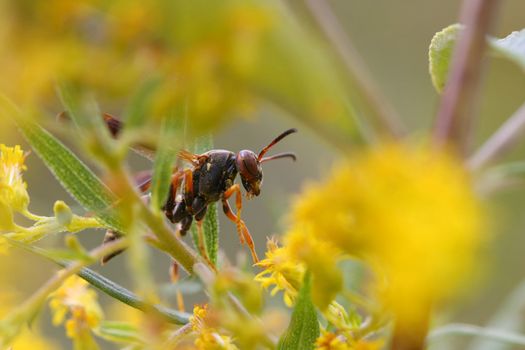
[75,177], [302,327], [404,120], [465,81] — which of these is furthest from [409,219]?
[404,120]

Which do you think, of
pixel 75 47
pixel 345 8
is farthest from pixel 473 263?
pixel 345 8

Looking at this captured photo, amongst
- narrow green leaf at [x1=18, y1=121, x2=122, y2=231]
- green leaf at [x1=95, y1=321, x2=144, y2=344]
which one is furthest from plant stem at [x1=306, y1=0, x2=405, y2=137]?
green leaf at [x1=95, y1=321, x2=144, y2=344]

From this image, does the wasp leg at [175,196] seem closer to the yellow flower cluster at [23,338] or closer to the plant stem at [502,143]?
the yellow flower cluster at [23,338]

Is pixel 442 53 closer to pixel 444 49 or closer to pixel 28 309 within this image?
pixel 444 49

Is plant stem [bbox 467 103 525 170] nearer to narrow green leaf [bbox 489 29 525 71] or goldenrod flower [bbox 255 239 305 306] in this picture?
narrow green leaf [bbox 489 29 525 71]

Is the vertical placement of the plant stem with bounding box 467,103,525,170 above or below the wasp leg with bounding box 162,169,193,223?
above

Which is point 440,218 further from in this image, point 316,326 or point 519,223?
point 519,223

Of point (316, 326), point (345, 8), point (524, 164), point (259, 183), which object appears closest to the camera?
point (316, 326)
